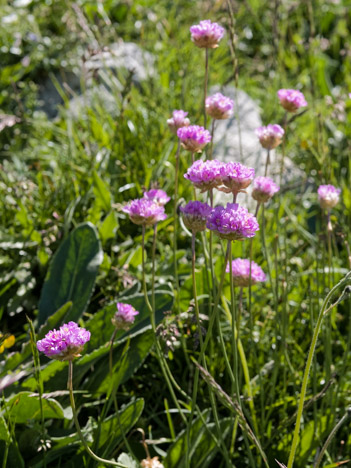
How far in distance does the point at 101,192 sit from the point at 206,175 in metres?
1.04

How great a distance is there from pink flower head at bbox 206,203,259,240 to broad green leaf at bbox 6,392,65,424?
24.4 inches

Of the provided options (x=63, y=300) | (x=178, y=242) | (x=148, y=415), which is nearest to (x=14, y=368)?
(x=63, y=300)

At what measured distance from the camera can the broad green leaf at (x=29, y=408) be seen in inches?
54.4

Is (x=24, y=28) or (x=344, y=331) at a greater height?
(x=24, y=28)

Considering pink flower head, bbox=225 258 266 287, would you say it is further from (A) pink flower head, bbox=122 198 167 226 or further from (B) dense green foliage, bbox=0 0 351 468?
(A) pink flower head, bbox=122 198 167 226

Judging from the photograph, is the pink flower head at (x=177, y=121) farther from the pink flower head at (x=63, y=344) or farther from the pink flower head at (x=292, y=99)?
the pink flower head at (x=63, y=344)

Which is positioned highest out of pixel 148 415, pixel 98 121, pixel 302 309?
pixel 98 121

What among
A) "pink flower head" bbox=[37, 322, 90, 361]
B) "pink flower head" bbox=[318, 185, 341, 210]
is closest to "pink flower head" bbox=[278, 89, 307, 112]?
"pink flower head" bbox=[318, 185, 341, 210]

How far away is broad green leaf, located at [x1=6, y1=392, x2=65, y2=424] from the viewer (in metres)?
1.38

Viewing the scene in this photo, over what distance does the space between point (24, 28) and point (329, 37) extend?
2156mm

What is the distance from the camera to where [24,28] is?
11.2ft

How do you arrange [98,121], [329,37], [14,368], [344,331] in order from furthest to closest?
1. [329,37]
2. [98,121]
3. [344,331]
4. [14,368]

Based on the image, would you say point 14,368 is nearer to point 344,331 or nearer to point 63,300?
point 63,300

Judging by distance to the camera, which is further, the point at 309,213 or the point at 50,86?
the point at 50,86
